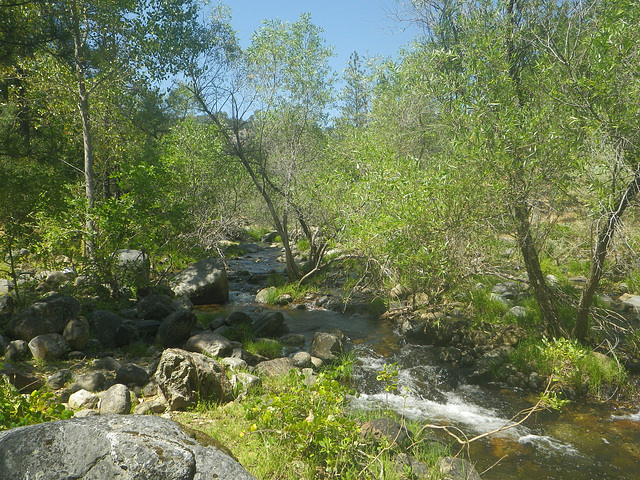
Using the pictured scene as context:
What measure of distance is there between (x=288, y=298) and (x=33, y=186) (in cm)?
883

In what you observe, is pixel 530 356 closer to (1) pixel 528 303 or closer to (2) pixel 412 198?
(1) pixel 528 303

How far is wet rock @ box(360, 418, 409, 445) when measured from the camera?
6023 millimetres

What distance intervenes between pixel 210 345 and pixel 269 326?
2.70m

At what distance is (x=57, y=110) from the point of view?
1399 centimetres

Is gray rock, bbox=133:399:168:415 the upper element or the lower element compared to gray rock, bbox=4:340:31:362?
lower

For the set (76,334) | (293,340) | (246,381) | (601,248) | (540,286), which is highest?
(601,248)

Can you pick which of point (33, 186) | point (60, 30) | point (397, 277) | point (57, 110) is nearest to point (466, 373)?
point (397, 277)

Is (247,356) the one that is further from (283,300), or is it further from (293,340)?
(283,300)

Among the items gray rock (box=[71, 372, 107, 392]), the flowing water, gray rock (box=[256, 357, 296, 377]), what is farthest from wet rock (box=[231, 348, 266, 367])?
gray rock (box=[71, 372, 107, 392])

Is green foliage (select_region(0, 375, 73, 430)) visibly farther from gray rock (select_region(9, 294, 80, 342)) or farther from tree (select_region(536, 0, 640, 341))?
tree (select_region(536, 0, 640, 341))

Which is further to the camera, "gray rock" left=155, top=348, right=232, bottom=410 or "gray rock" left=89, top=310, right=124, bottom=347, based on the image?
"gray rock" left=89, top=310, right=124, bottom=347

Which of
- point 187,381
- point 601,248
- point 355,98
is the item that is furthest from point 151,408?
point 355,98

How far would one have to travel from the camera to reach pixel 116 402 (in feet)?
20.4

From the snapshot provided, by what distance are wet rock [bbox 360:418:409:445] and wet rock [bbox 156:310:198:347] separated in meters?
5.57
